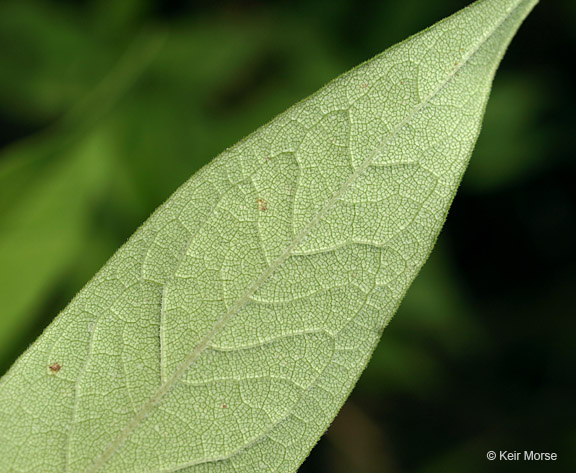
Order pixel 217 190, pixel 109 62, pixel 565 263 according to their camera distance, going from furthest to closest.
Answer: pixel 565 263 < pixel 109 62 < pixel 217 190

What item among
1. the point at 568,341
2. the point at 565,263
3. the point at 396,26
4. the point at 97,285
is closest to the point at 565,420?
the point at 568,341

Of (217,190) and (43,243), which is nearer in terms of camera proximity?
(217,190)

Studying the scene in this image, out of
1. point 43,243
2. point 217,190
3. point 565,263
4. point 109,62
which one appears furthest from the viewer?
point 565,263

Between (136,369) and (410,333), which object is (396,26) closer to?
(410,333)

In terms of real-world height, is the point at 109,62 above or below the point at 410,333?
above

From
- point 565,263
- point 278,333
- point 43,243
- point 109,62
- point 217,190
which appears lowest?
point 278,333

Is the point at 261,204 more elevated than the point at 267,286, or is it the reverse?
the point at 261,204

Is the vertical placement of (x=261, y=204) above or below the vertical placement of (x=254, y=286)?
above

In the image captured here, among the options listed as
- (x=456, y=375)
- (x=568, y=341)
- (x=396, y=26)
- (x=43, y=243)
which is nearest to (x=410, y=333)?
(x=456, y=375)
